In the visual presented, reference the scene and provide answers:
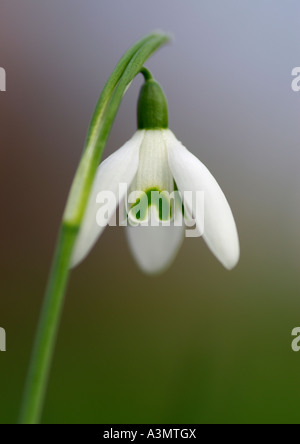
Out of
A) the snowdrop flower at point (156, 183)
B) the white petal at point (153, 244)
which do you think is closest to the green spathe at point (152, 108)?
the snowdrop flower at point (156, 183)

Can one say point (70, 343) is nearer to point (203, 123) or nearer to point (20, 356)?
point (20, 356)

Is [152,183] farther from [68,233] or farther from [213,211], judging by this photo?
A: [68,233]

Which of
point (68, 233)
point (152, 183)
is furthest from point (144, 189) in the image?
point (68, 233)

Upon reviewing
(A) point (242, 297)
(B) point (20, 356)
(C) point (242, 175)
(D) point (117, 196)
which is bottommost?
(B) point (20, 356)

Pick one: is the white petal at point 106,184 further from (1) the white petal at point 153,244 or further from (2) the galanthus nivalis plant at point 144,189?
(1) the white petal at point 153,244
